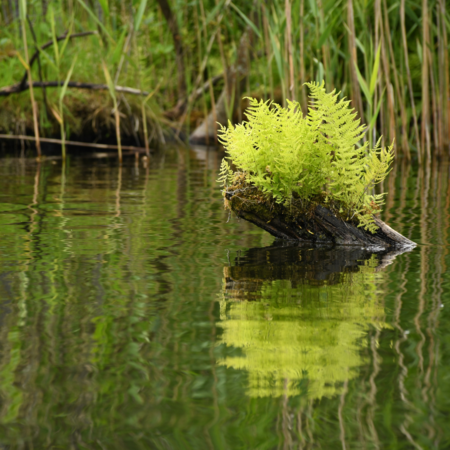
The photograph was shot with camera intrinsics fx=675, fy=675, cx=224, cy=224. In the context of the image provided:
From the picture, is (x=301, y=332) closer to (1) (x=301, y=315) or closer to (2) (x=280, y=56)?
(1) (x=301, y=315)

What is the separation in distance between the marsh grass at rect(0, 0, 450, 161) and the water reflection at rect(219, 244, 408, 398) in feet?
5.09

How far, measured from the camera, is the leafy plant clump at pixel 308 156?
2.69 meters

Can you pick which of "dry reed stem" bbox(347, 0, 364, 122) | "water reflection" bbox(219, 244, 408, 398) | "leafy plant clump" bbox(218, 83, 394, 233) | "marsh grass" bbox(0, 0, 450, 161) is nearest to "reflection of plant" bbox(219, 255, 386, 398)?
"water reflection" bbox(219, 244, 408, 398)

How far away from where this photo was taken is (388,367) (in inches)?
58.5

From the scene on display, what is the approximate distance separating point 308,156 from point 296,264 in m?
0.46

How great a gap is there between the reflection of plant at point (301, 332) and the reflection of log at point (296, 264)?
61mm

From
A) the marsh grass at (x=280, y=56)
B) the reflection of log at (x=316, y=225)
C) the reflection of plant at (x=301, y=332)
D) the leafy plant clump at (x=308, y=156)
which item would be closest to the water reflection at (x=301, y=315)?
the reflection of plant at (x=301, y=332)

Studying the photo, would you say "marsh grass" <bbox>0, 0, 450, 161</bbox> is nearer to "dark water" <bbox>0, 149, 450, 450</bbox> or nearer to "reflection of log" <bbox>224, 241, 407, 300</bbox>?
"reflection of log" <bbox>224, 241, 407, 300</bbox>

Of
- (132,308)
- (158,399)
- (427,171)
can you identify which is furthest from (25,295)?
(427,171)

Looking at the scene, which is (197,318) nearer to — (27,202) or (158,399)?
(158,399)

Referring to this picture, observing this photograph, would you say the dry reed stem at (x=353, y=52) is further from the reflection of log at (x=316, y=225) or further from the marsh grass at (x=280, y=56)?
the reflection of log at (x=316, y=225)

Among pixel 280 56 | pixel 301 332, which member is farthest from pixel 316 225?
pixel 280 56

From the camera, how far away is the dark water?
4.01 ft

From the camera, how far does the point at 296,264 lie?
2555mm
